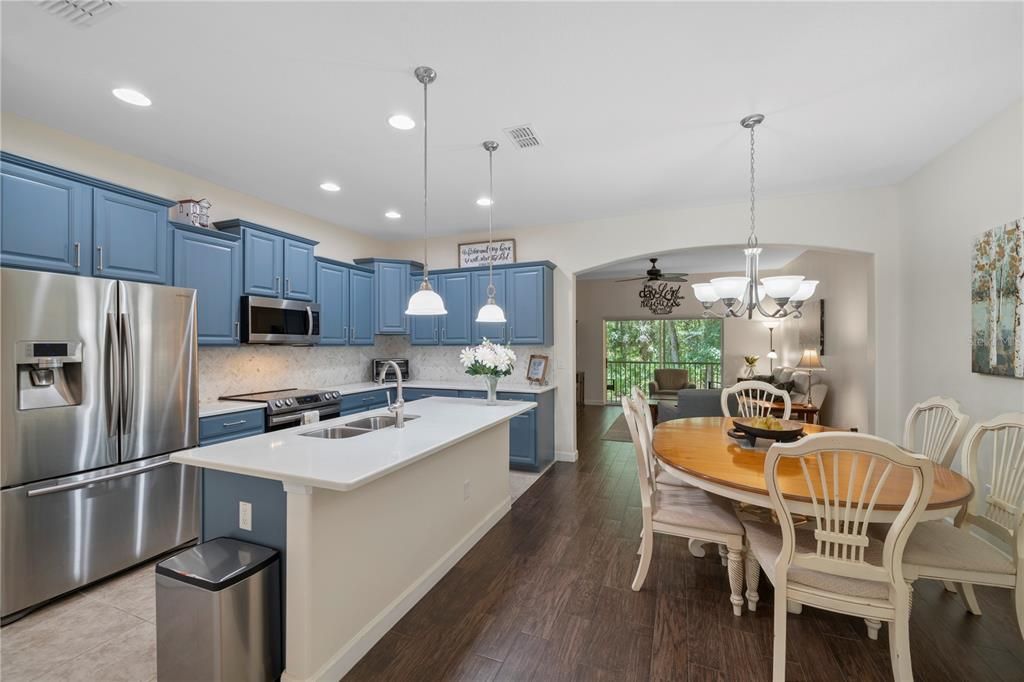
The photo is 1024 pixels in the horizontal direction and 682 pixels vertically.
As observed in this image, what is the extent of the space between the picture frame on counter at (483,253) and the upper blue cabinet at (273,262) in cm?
180

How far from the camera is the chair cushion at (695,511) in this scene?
218cm

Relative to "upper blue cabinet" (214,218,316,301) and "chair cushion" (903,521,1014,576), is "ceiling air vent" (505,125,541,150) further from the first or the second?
"chair cushion" (903,521,1014,576)

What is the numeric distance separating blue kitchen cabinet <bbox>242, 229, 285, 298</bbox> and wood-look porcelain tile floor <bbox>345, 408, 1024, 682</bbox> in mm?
2875

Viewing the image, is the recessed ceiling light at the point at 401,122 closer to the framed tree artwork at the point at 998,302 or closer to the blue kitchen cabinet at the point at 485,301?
the blue kitchen cabinet at the point at 485,301

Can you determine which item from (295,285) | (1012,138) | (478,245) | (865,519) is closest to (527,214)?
(478,245)

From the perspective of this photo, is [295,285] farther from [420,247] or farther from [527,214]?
[527,214]

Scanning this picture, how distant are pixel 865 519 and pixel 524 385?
3650mm

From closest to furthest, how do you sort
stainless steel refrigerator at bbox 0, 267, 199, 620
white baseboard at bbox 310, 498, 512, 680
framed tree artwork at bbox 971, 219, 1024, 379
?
1. white baseboard at bbox 310, 498, 512, 680
2. stainless steel refrigerator at bbox 0, 267, 199, 620
3. framed tree artwork at bbox 971, 219, 1024, 379

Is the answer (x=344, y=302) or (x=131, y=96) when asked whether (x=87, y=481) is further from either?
(x=344, y=302)

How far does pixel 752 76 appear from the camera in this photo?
2.18 m

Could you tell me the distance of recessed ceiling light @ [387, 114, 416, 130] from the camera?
258cm

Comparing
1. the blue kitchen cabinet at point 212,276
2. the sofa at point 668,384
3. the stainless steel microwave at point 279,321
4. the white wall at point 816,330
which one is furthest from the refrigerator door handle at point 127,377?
the sofa at point 668,384

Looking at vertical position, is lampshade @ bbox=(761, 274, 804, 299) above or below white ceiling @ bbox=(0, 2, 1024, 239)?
below

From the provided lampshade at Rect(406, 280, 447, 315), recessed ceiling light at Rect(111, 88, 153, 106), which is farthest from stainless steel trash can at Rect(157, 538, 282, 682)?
recessed ceiling light at Rect(111, 88, 153, 106)
